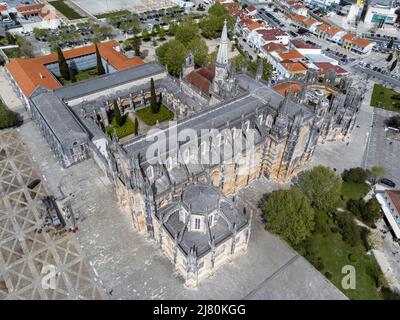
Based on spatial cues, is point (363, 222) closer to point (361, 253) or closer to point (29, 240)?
point (361, 253)

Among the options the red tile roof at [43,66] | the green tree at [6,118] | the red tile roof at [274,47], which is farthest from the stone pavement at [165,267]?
the red tile roof at [274,47]

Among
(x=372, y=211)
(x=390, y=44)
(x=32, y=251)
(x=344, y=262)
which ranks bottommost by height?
(x=32, y=251)

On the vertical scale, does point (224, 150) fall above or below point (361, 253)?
above

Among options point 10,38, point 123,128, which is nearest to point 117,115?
point 123,128

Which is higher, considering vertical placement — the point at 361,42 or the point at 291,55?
the point at 291,55

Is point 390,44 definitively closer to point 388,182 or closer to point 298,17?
point 298,17
